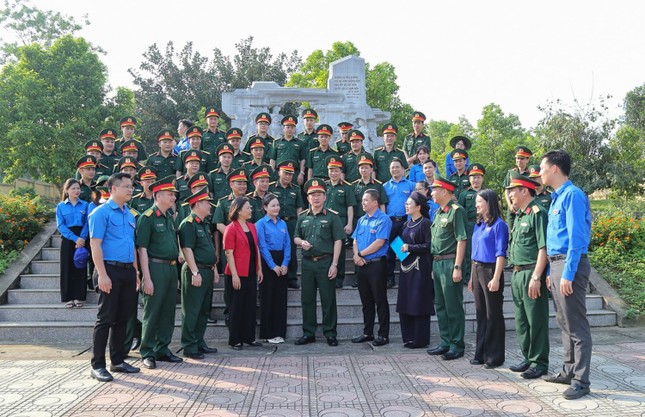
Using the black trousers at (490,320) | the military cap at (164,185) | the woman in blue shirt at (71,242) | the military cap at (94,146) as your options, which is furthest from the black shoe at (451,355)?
the military cap at (94,146)

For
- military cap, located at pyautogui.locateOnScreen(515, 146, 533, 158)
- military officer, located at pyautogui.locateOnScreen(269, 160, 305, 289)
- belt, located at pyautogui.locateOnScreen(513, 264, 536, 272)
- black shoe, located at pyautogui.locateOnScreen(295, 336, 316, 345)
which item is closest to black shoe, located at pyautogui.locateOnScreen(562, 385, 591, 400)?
belt, located at pyautogui.locateOnScreen(513, 264, 536, 272)

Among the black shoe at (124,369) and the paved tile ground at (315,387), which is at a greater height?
the black shoe at (124,369)

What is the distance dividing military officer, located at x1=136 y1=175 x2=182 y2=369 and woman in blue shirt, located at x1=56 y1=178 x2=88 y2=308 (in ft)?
6.60

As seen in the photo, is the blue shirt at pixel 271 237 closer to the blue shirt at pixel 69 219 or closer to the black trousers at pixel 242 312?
the black trousers at pixel 242 312

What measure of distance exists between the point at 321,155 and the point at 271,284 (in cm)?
290

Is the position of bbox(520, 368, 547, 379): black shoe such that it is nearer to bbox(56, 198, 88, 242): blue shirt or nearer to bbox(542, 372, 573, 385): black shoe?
bbox(542, 372, 573, 385): black shoe

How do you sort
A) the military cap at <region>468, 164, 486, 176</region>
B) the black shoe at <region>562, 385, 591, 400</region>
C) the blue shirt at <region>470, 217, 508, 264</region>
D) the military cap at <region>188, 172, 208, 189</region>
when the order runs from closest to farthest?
1. the black shoe at <region>562, 385, 591, 400</region>
2. the blue shirt at <region>470, 217, 508, 264</region>
3. the military cap at <region>188, 172, 208, 189</region>
4. the military cap at <region>468, 164, 486, 176</region>

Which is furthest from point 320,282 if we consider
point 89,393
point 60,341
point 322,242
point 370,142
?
point 370,142

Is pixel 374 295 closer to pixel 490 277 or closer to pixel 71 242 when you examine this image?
pixel 490 277

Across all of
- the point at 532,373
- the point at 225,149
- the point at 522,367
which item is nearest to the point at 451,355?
the point at 522,367

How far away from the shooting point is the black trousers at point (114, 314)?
4.93 meters

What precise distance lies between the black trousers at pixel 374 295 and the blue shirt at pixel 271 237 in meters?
A: 0.95

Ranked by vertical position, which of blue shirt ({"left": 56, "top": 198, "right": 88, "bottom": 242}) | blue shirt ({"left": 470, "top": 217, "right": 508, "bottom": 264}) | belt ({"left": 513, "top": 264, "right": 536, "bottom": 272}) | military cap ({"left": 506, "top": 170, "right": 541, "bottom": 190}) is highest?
military cap ({"left": 506, "top": 170, "right": 541, "bottom": 190})

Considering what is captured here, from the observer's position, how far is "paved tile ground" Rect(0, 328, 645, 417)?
3994mm
